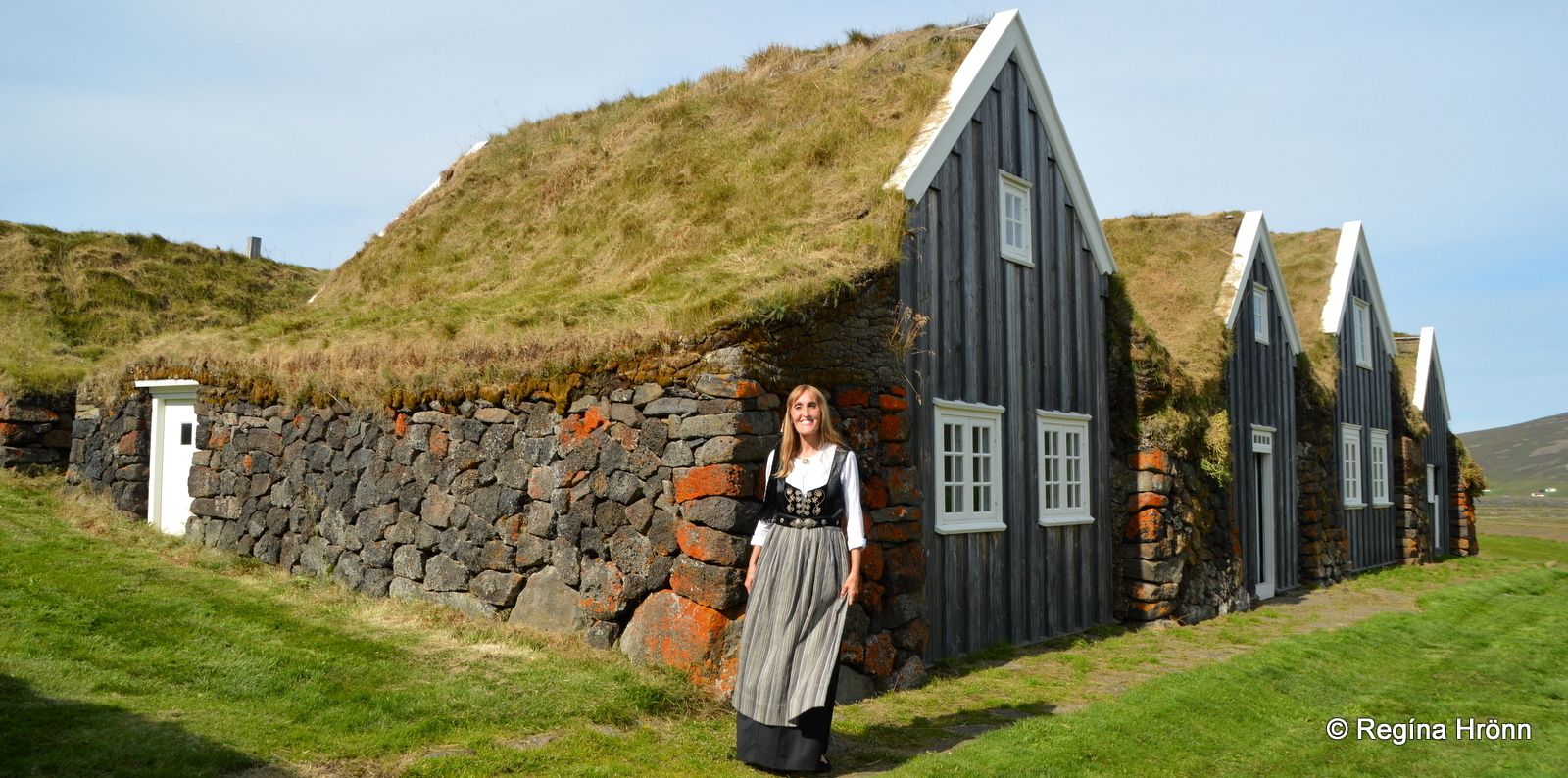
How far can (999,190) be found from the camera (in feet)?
36.8

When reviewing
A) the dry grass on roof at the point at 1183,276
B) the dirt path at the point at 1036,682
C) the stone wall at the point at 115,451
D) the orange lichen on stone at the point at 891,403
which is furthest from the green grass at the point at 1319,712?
the stone wall at the point at 115,451

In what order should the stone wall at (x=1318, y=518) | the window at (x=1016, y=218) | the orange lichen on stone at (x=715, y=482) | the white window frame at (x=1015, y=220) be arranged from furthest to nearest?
1. the stone wall at (x=1318, y=518)
2. the window at (x=1016, y=218)
3. the white window frame at (x=1015, y=220)
4. the orange lichen on stone at (x=715, y=482)

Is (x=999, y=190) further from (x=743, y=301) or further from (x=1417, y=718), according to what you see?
(x=1417, y=718)

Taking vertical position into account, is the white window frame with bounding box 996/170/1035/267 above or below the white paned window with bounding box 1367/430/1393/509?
above

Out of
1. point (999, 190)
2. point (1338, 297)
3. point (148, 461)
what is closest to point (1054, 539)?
point (999, 190)

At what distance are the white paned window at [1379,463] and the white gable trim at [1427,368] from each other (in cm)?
265

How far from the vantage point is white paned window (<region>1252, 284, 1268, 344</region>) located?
16.4 meters

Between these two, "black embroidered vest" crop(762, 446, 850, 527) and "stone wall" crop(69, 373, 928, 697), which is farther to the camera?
"stone wall" crop(69, 373, 928, 697)

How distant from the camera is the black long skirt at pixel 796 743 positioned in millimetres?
5977

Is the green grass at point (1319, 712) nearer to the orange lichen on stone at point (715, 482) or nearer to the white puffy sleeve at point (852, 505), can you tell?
the white puffy sleeve at point (852, 505)

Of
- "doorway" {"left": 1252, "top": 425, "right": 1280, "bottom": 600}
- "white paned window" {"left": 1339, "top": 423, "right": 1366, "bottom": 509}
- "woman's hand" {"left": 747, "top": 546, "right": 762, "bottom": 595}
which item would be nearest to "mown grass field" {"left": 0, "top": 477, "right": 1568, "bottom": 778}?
"woman's hand" {"left": 747, "top": 546, "right": 762, "bottom": 595}

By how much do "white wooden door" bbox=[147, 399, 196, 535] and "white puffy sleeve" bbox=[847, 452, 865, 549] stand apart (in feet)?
31.6

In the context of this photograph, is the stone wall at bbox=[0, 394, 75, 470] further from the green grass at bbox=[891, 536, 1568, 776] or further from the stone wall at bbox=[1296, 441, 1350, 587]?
the stone wall at bbox=[1296, 441, 1350, 587]

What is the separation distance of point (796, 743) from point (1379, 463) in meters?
20.1
